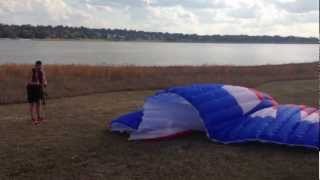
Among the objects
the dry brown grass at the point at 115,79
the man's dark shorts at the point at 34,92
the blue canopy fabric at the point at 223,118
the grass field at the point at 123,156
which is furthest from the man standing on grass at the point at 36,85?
the dry brown grass at the point at 115,79

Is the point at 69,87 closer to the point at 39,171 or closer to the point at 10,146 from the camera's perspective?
the point at 10,146

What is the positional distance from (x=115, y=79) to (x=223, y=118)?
14402mm

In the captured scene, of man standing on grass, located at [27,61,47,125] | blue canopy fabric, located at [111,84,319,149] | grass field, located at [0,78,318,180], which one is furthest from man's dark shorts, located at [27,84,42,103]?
blue canopy fabric, located at [111,84,319,149]

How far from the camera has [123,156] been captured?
32.5ft

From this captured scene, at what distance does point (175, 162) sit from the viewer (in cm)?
948

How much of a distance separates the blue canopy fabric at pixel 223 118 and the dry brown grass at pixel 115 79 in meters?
7.31

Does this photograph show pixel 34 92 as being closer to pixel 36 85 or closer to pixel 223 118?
pixel 36 85

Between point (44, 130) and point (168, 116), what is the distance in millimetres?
2829

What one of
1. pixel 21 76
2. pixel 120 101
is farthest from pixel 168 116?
pixel 21 76

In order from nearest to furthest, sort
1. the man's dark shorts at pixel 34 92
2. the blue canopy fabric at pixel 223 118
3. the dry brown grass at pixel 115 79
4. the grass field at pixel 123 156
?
the grass field at pixel 123 156, the blue canopy fabric at pixel 223 118, the man's dark shorts at pixel 34 92, the dry brown grass at pixel 115 79

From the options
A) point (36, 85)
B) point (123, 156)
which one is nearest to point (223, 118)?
point (123, 156)

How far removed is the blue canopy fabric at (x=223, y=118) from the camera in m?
10.4

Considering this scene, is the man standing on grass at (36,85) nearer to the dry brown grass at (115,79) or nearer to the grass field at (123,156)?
the grass field at (123,156)

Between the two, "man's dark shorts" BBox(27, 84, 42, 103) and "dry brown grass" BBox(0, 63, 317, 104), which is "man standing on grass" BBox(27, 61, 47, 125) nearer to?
"man's dark shorts" BBox(27, 84, 42, 103)
